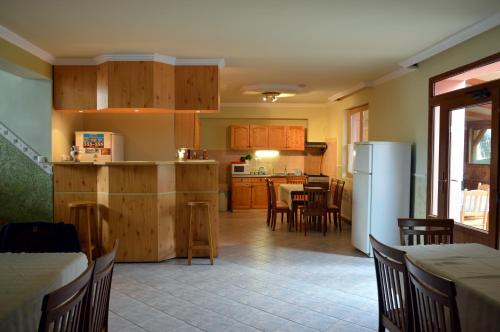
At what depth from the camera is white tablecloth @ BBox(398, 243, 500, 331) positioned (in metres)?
1.80

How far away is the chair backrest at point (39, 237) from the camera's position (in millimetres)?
2848

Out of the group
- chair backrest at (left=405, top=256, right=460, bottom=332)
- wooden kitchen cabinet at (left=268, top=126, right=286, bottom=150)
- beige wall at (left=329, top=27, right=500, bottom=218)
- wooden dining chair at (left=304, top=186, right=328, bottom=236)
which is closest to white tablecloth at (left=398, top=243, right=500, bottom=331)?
chair backrest at (left=405, top=256, right=460, bottom=332)

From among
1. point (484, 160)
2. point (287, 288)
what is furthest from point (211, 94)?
point (484, 160)

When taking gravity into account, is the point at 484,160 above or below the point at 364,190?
above

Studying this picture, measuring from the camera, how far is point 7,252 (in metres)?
2.68

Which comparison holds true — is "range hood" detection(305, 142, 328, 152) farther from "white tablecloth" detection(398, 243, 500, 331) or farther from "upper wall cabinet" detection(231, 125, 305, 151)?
"white tablecloth" detection(398, 243, 500, 331)

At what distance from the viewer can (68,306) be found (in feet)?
5.10

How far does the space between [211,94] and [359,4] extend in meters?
2.64

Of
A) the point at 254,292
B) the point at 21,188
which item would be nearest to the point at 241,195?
the point at 21,188

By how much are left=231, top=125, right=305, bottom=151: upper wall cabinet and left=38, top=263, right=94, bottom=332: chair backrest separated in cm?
846

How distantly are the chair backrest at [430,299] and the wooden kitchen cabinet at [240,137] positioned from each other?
8.29m

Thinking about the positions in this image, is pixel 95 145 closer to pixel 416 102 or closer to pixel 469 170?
pixel 416 102

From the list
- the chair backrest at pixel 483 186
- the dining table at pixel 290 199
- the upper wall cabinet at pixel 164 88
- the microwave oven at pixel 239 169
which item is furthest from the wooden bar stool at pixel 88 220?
the microwave oven at pixel 239 169

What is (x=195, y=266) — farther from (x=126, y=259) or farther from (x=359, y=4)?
(x=359, y=4)
